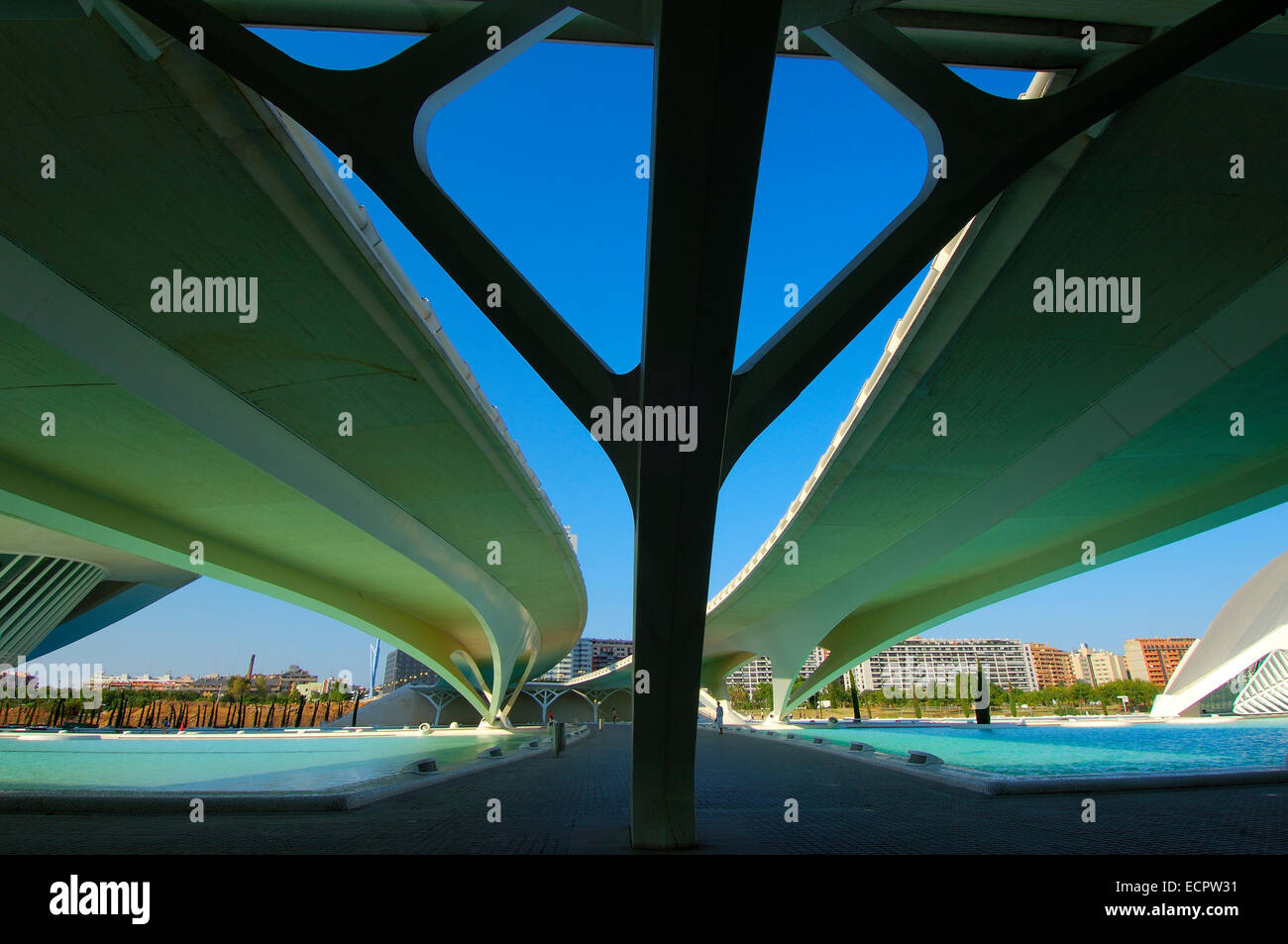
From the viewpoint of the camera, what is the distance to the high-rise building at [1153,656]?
15288cm

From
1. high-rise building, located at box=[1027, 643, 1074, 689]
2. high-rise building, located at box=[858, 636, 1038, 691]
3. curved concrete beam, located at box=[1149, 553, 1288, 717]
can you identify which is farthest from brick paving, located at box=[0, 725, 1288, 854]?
high-rise building, located at box=[1027, 643, 1074, 689]

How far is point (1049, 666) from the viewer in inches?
7180

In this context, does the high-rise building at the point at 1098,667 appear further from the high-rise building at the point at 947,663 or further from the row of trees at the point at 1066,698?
the row of trees at the point at 1066,698

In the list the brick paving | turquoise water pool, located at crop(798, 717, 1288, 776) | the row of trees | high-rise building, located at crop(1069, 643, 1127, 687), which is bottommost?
high-rise building, located at crop(1069, 643, 1127, 687)

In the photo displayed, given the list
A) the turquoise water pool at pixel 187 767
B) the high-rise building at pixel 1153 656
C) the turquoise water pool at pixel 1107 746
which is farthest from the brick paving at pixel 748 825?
the high-rise building at pixel 1153 656

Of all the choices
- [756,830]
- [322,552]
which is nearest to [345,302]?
[756,830]

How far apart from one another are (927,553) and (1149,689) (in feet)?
204

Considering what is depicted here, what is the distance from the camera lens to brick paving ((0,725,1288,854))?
6023 millimetres

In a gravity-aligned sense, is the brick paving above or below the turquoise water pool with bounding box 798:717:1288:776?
above

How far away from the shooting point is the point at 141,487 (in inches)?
611

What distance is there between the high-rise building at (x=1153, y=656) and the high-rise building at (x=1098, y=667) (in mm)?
4455

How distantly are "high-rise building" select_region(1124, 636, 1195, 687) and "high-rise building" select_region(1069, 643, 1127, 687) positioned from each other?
4455 mm

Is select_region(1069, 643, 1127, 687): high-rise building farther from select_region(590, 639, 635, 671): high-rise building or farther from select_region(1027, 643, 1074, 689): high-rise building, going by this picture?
select_region(590, 639, 635, 671): high-rise building

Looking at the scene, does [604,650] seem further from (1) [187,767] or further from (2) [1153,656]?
(1) [187,767]
